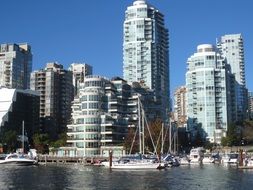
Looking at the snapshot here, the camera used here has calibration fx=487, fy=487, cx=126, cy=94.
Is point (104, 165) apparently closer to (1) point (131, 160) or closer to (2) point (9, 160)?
(1) point (131, 160)

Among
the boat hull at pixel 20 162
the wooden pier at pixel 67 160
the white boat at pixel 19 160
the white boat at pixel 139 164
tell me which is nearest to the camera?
the white boat at pixel 139 164

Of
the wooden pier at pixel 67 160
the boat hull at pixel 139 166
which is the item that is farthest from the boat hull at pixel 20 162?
the boat hull at pixel 139 166

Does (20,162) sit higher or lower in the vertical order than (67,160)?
higher

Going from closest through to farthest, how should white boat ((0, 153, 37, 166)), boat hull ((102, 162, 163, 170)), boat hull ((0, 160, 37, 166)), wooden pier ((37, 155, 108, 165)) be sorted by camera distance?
boat hull ((102, 162, 163, 170)) < boat hull ((0, 160, 37, 166)) < white boat ((0, 153, 37, 166)) < wooden pier ((37, 155, 108, 165))

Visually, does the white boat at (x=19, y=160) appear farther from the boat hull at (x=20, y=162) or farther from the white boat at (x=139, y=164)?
the white boat at (x=139, y=164)

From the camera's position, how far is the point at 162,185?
271 ft

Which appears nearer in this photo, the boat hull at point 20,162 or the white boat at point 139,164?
the white boat at point 139,164

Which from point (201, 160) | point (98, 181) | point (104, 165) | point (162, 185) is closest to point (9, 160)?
point (104, 165)

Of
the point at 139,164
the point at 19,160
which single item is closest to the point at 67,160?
the point at 19,160

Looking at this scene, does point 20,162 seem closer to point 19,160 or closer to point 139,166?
point 19,160

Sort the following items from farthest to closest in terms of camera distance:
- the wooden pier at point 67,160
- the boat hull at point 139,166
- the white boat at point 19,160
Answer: the wooden pier at point 67,160
the white boat at point 19,160
the boat hull at point 139,166

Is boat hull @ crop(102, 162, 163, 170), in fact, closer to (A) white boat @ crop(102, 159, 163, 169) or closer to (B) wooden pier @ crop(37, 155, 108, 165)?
(A) white boat @ crop(102, 159, 163, 169)

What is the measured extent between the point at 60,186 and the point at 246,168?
66.6 meters

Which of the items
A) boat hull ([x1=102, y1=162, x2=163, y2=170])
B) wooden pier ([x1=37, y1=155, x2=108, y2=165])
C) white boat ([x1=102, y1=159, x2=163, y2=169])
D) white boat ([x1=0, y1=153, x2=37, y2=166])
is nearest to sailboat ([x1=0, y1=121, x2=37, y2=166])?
white boat ([x1=0, y1=153, x2=37, y2=166])
